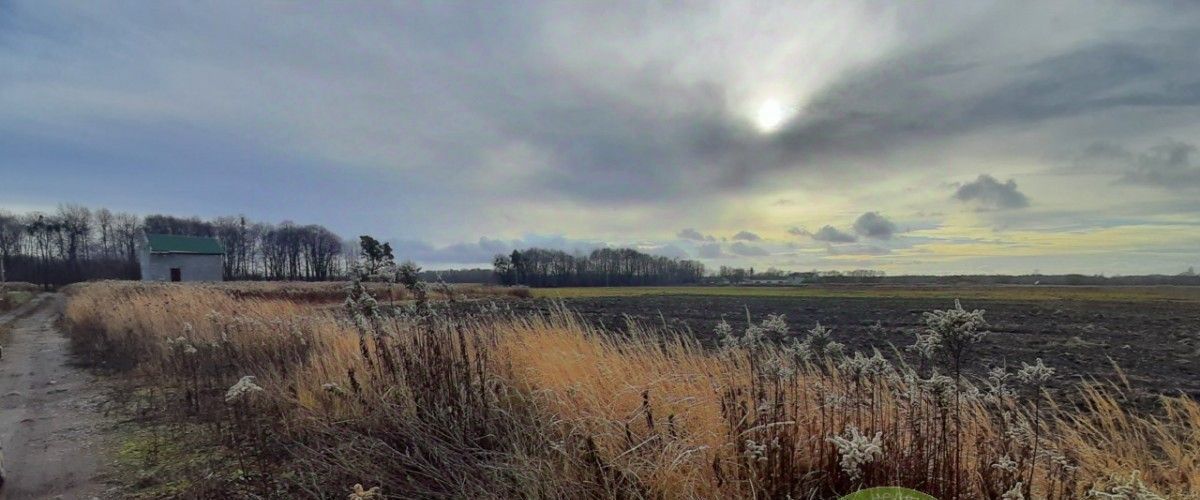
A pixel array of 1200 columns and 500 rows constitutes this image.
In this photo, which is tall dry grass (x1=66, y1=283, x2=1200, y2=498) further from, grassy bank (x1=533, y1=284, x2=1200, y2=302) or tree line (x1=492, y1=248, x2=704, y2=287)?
tree line (x1=492, y1=248, x2=704, y2=287)

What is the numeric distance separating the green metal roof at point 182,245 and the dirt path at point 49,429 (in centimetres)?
4818

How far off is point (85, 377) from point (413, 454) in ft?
26.9

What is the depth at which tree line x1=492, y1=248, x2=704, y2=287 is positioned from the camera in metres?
96.8

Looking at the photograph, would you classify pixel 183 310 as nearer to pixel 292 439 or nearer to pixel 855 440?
pixel 292 439

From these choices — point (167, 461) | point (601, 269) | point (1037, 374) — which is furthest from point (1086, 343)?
point (601, 269)

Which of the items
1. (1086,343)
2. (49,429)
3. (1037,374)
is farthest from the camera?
(1086,343)

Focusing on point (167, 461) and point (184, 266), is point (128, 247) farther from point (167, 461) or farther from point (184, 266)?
point (167, 461)

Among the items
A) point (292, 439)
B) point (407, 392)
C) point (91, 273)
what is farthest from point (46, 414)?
point (91, 273)

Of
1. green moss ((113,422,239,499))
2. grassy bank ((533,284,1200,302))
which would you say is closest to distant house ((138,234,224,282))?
grassy bank ((533,284,1200,302))

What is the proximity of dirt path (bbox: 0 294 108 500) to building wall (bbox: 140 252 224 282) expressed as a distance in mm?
46788

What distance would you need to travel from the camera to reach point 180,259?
48719mm

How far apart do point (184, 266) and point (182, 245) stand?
2600 millimetres

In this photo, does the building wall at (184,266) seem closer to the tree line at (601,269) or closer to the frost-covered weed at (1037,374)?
the tree line at (601,269)

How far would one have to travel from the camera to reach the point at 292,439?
157 inches
